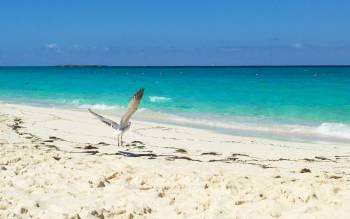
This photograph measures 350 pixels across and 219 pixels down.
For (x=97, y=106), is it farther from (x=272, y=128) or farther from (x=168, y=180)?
(x=168, y=180)

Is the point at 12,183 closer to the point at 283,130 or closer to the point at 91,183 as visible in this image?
the point at 91,183

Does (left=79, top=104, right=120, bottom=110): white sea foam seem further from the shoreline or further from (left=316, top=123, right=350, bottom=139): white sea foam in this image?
(left=316, top=123, right=350, bottom=139): white sea foam

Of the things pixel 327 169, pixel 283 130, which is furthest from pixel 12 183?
pixel 283 130

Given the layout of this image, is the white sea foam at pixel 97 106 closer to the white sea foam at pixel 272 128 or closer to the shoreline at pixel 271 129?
the shoreline at pixel 271 129

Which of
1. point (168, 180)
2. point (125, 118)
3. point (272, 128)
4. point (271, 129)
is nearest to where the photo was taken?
point (168, 180)

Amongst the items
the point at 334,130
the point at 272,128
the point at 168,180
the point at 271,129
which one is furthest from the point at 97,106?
the point at 168,180

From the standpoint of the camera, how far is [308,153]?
12578 mm

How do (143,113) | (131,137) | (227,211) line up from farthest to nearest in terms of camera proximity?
1. (143,113)
2. (131,137)
3. (227,211)

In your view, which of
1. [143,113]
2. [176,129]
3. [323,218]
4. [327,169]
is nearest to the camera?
[323,218]

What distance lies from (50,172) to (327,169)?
4979mm

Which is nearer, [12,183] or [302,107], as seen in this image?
[12,183]

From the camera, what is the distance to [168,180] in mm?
7914

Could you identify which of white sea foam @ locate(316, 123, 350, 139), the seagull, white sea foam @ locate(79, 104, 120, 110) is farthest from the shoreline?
white sea foam @ locate(79, 104, 120, 110)

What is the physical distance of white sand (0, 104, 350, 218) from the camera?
6426 millimetres
